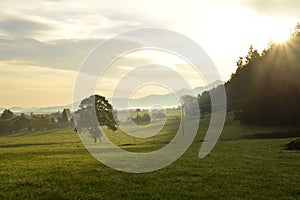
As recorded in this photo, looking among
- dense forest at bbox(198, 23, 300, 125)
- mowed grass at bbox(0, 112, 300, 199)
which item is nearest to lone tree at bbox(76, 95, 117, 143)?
dense forest at bbox(198, 23, 300, 125)

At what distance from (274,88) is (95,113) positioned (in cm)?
5304

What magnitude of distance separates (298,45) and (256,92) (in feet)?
60.7

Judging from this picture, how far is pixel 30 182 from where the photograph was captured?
22.8 m

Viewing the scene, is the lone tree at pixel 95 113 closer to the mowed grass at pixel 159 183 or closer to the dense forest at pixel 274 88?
the dense forest at pixel 274 88


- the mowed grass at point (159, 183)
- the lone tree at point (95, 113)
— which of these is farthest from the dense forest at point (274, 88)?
the mowed grass at point (159, 183)

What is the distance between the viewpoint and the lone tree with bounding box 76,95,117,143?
94.1 metres

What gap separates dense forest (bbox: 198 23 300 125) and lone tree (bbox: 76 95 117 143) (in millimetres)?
43637

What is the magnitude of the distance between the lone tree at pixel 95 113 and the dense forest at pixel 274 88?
43.6 m

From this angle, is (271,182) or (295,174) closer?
(271,182)

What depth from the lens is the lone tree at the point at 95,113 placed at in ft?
309

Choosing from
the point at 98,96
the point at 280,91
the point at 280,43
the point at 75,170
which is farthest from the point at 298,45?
the point at 75,170

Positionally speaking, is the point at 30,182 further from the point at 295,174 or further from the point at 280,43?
the point at 280,43

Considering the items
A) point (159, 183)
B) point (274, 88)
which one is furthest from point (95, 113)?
point (159, 183)

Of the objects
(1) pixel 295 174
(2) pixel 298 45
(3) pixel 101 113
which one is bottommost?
(1) pixel 295 174
